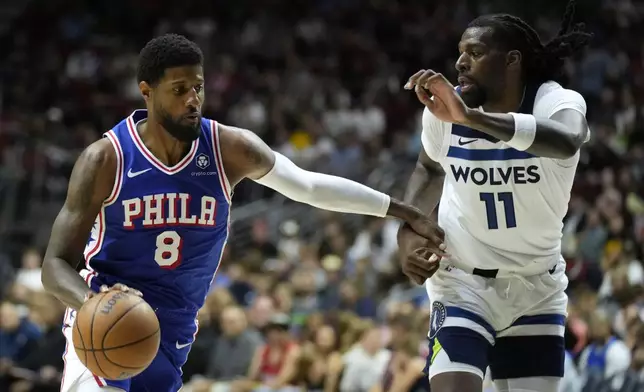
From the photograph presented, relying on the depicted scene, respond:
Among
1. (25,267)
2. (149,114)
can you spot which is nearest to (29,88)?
(25,267)

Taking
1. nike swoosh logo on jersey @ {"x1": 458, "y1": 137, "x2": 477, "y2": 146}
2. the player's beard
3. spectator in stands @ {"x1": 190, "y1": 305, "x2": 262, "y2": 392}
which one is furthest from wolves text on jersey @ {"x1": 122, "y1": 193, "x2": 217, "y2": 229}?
spectator in stands @ {"x1": 190, "y1": 305, "x2": 262, "y2": 392}

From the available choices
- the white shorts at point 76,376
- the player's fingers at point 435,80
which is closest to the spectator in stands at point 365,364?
the white shorts at point 76,376

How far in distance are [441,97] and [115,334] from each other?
1.64m

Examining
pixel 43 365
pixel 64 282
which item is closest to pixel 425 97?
pixel 64 282

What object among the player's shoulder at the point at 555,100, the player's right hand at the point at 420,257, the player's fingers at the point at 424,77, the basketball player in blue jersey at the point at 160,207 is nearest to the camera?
the player's fingers at the point at 424,77

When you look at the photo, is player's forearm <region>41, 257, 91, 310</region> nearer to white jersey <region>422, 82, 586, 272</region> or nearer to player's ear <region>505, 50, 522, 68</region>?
white jersey <region>422, 82, 586, 272</region>

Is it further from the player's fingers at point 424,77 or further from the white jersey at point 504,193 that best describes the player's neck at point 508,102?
the player's fingers at point 424,77

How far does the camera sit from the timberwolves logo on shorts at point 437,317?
5273 millimetres

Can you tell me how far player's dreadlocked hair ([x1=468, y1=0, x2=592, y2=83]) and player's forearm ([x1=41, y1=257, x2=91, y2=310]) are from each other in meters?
2.18

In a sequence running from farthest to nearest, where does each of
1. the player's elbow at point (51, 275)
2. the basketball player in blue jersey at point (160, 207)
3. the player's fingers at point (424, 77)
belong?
1. the basketball player in blue jersey at point (160, 207)
2. the player's elbow at point (51, 275)
3. the player's fingers at point (424, 77)

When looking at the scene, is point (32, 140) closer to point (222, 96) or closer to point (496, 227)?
point (222, 96)

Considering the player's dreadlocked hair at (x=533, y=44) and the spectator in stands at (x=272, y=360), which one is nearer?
the player's dreadlocked hair at (x=533, y=44)

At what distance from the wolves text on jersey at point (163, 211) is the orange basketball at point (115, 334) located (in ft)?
1.54

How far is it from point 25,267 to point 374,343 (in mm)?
6421
